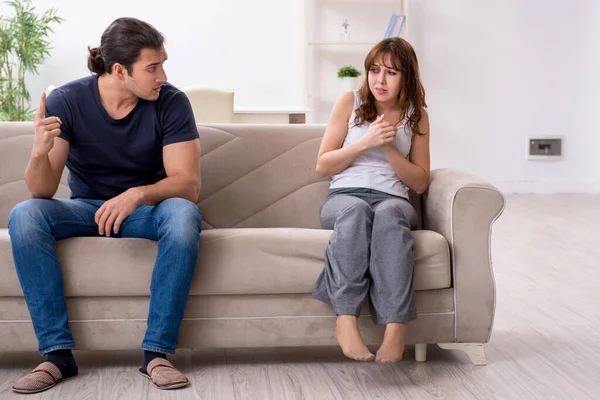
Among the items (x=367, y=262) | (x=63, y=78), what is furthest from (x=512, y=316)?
(x=63, y=78)

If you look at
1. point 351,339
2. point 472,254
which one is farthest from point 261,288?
point 472,254

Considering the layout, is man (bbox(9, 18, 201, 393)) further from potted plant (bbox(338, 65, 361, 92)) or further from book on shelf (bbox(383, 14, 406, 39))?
book on shelf (bbox(383, 14, 406, 39))

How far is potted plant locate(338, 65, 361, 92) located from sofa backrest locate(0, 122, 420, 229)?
3334 mm

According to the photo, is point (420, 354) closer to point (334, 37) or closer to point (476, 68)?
point (334, 37)

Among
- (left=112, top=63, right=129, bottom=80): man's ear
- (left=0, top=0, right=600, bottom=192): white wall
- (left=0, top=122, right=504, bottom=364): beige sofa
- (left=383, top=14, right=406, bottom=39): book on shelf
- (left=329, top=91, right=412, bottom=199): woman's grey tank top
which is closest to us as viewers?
(left=0, top=122, right=504, bottom=364): beige sofa

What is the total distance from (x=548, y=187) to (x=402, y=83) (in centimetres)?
416

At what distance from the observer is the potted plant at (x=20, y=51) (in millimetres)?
5738

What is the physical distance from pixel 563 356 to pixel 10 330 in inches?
63.3

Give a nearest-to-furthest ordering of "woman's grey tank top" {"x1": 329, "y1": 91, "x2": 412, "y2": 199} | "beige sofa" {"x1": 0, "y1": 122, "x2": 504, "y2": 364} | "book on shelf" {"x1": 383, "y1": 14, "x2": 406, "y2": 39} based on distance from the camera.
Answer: "beige sofa" {"x1": 0, "y1": 122, "x2": 504, "y2": 364} → "woman's grey tank top" {"x1": 329, "y1": 91, "x2": 412, "y2": 199} → "book on shelf" {"x1": 383, "y1": 14, "x2": 406, "y2": 39}

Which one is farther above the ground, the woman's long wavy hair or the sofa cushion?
the woman's long wavy hair

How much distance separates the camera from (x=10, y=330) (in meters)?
2.37

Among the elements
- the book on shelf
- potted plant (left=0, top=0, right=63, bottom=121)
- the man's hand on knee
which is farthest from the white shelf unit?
the man's hand on knee

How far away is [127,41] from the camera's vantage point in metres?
2.43

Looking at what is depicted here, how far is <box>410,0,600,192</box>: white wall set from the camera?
6426 mm
